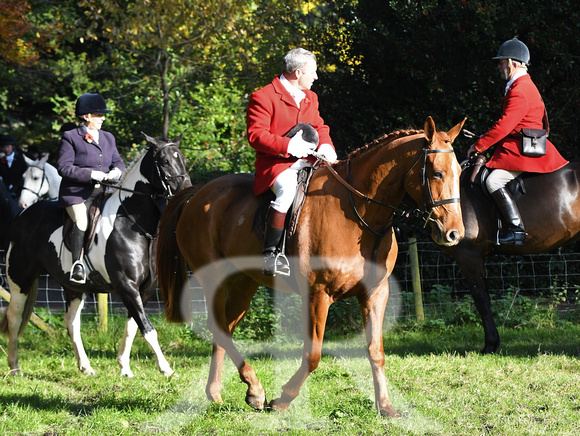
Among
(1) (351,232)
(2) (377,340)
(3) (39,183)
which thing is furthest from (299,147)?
(3) (39,183)

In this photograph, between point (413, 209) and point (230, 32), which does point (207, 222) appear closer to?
point (413, 209)

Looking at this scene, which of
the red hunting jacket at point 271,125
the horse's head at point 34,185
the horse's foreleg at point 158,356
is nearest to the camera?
the red hunting jacket at point 271,125

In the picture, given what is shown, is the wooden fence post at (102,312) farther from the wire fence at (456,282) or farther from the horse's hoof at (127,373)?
the horse's hoof at (127,373)

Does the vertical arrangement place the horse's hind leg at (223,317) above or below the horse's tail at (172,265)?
below

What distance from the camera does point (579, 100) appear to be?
33.2ft

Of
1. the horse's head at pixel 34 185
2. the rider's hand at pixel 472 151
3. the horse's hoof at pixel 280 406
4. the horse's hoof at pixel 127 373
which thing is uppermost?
the horse's head at pixel 34 185

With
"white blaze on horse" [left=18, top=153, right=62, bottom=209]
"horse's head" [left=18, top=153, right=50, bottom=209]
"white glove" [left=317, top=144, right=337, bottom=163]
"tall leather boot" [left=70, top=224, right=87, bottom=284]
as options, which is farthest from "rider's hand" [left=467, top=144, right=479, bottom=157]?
"horse's head" [left=18, top=153, right=50, bottom=209]

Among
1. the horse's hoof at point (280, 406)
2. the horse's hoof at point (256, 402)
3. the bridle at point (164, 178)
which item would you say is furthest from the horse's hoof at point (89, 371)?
the horse's hoof at point (280, 406)

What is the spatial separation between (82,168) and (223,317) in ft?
7.63

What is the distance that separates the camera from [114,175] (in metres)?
7.31

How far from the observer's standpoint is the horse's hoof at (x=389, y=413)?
496cm

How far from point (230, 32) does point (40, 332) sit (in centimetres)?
607

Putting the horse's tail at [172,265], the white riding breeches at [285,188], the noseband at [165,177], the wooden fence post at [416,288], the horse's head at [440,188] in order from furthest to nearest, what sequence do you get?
the wooden fence post at [416,288]
the noseband at [165,177]
the horse's tail at [172,265]
the white riding breeches at [285,188]
the horse's head at [440,188]

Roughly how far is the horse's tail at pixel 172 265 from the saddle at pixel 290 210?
1.06 meters
